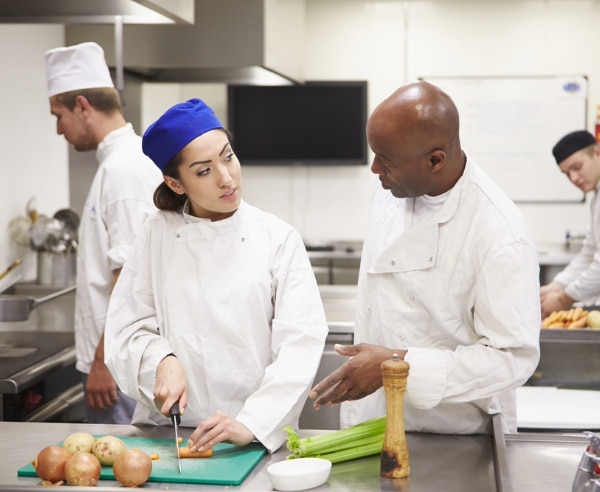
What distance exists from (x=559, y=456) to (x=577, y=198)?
152 inches

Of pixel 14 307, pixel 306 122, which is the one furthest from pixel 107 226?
→ pixel 306 122

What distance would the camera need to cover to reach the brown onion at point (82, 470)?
146 centimetres

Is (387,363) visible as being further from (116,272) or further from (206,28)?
(206,28)

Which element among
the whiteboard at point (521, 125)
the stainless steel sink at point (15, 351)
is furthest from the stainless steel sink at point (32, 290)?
the whiteboard at point (521, 125)

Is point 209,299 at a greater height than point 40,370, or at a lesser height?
greater

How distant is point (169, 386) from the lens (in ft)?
5.53

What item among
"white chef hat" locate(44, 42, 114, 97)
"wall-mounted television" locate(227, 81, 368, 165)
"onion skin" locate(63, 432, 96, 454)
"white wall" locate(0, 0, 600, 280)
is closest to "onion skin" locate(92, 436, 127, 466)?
"onion skin" locate(63, 432, 96, 454)

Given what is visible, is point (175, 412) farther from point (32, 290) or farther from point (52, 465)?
point (32, 290)

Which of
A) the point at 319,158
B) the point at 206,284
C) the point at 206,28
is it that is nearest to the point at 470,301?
the point at 206,284

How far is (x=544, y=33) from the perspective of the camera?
5.26 metres

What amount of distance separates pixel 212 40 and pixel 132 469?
2422 mm

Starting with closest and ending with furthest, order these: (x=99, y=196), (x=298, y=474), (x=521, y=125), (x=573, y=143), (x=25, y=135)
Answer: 1. (x=298, y=474)
2. (x=99, y=196)
3. (x=25, y=135)
4. (x=573, y=143)
5. (x=521, y=125)

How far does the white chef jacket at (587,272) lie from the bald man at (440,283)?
1.68 meters

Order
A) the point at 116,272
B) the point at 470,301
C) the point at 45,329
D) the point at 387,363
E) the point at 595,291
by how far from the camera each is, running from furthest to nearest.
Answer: the point at 595,291, the point at 45,329, the point at 116,272, the point at 470,301, the point at 387,363
